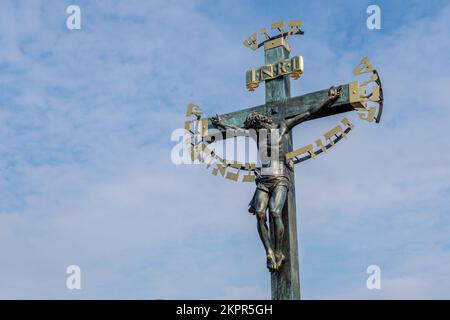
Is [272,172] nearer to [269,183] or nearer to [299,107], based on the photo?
[269,183]

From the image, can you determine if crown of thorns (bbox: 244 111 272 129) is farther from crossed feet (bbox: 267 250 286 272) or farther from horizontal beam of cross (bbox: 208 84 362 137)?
crossed feet (bbox: 267 250 286 272)

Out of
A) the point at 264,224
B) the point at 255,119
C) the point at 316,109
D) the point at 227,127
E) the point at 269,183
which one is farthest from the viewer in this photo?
the point at 227,127

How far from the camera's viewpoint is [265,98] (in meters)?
12.3

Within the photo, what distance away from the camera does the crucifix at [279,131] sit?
11016mm

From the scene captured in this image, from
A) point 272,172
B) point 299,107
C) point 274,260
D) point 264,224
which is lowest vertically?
point 274,260

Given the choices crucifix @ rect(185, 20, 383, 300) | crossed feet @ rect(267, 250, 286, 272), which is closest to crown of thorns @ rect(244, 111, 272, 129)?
crucifix @ rect(185, 20, 383, 300)

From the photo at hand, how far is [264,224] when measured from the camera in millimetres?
11070

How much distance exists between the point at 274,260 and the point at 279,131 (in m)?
2.03

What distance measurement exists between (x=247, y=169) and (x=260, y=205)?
0.77 metres

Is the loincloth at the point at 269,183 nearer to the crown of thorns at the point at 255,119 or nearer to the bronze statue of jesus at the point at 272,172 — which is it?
the bronze statue of jesus at the point at 272,172

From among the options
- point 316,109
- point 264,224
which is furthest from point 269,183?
point 316,109
